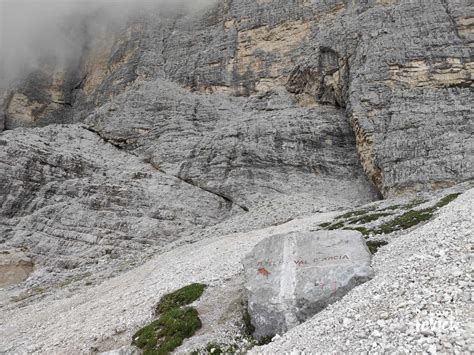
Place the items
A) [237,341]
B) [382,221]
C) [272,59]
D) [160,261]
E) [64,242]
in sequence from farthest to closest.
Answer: [272,59], [64,242], [160,261], [382,221], [237,341]

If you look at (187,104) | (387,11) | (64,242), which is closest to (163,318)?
(64,242)

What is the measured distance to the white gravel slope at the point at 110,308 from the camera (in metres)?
15.9

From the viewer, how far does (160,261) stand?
29.9 meters

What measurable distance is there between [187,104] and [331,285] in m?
55.7

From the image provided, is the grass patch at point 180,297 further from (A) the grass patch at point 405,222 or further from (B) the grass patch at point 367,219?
(B) the grass patch at point 367,219

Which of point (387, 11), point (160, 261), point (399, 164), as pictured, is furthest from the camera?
point (387, 11)

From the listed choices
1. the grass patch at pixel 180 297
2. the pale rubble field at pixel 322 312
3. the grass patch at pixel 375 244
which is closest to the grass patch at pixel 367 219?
the pale rubble field at pixel 322 312

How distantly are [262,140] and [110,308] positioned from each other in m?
38.1

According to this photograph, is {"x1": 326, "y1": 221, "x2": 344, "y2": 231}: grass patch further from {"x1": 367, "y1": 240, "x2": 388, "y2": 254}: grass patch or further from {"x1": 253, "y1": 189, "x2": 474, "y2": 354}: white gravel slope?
{"x1": 253, "y1": 189, "x2": 474, "y2": 354}: white gravel slope

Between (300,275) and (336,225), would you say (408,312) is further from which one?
(336,225)

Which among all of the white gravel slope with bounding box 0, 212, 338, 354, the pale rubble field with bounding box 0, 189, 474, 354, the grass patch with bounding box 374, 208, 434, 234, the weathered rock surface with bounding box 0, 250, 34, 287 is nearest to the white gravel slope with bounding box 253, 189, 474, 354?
the pale rubble field with bounding box 0, 189, 474, 354

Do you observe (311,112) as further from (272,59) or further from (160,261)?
(160,261)

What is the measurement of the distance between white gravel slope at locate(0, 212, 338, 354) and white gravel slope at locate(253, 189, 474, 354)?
24.2 ft

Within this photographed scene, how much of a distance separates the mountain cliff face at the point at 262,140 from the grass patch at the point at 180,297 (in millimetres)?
18100
